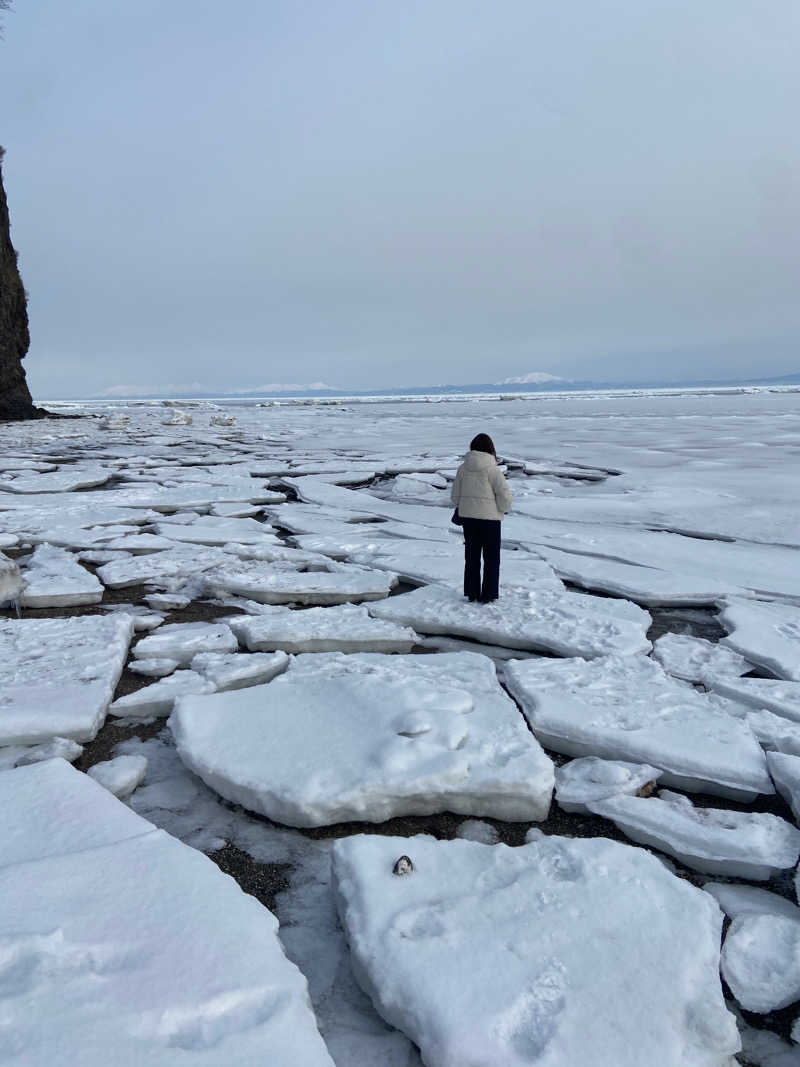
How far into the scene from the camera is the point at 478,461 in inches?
151

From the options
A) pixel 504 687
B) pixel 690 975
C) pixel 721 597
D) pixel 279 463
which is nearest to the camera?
pixel 690 975

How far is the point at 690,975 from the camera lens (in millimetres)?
1384

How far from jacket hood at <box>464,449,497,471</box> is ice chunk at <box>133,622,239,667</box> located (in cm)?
155

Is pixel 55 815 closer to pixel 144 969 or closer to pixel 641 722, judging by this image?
pixel 144 969

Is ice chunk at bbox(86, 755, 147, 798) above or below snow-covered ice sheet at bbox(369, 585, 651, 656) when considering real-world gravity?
above

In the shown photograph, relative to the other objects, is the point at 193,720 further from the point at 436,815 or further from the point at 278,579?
the point at 278,579

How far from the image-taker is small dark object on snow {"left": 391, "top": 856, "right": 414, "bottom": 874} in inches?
64.3

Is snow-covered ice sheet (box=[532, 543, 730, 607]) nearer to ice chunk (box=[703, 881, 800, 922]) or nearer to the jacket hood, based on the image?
the jacket hood

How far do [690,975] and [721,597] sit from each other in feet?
9.30

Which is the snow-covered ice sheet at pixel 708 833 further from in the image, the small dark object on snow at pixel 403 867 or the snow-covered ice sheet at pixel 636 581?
the snow-covered ice sheet at pixel 636 581

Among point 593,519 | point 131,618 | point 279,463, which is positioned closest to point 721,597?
point 593,519

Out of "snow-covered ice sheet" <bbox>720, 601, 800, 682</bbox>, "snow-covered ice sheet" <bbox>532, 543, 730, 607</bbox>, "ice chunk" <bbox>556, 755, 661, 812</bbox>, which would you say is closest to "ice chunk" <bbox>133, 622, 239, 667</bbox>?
"ice chunk" <bbox>556, 755, 661, 812</bbox>

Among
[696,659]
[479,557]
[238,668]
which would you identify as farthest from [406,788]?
[479,557]

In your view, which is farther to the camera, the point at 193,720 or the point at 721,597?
the point at 721,597
